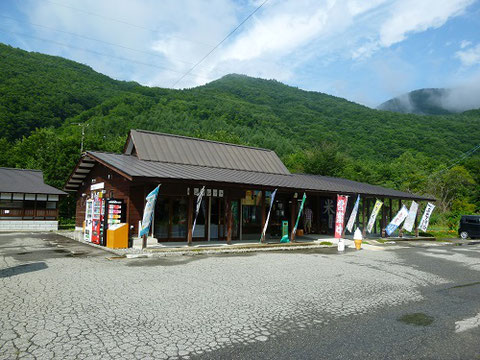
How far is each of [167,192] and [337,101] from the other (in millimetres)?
59343

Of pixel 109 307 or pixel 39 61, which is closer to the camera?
pixel 109 307

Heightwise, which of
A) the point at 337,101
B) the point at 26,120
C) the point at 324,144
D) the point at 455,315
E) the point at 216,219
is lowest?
the point at 455,315

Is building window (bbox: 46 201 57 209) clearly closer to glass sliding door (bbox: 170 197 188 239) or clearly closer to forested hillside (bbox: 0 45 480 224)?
forested hillside (bbox: 0 45 480 224)

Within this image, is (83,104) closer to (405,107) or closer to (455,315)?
Result: (455,315)

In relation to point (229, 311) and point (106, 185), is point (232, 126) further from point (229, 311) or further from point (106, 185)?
point (229, 311)

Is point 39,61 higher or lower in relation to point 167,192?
higher

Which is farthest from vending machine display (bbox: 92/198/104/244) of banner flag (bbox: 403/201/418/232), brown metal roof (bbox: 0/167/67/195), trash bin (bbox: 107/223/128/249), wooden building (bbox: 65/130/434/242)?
banner flag (bbox: 403/201/418/232)

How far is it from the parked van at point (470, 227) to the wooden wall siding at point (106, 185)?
2372cm

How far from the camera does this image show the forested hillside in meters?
44.7

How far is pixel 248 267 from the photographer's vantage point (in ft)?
30.6

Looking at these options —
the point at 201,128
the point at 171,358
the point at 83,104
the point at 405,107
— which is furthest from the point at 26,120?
the point at 405,107

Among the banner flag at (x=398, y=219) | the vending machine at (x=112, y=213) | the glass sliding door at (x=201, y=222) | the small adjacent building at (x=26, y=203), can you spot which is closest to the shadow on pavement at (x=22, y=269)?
the vending machine at (x=112, y=213)

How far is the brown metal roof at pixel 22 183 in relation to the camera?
2455 cm

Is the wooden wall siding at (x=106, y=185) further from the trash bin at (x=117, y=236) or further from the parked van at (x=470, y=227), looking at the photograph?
the parked van at (x=470, y=227)
